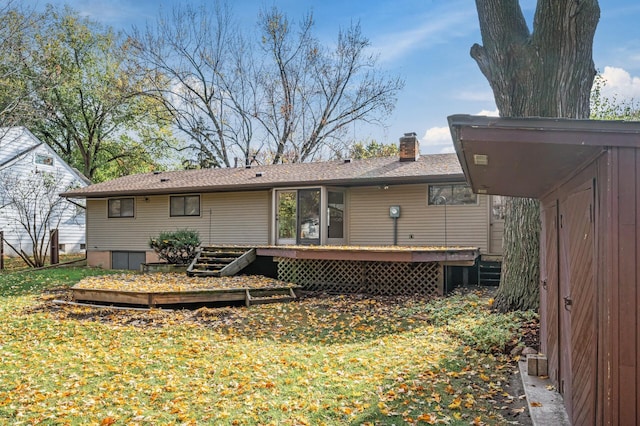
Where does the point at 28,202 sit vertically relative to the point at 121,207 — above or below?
above

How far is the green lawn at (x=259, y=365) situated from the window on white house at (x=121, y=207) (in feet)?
27.6

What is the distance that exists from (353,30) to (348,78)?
8.65 feet

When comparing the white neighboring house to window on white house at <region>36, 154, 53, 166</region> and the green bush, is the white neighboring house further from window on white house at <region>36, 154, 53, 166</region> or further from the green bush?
the green bush

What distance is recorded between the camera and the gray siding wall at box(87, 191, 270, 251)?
14688 millimetres

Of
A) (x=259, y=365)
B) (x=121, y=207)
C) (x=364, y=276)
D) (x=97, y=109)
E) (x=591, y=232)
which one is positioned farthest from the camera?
(x=97, y=109)

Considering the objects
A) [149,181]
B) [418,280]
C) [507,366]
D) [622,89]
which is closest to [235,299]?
[418,280]

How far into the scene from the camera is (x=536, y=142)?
2.49 meters

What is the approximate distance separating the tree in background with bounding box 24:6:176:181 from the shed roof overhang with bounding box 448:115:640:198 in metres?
25.7

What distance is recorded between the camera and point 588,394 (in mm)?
2676

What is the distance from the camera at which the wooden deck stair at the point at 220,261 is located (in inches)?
449

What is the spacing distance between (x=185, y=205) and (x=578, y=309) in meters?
14.3

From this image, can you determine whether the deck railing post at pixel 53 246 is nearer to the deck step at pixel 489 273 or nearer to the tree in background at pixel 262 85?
the tree in background at pixel 262 85

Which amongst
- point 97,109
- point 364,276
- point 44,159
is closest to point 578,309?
point 364,276

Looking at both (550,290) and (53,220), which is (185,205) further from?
(550,290)
